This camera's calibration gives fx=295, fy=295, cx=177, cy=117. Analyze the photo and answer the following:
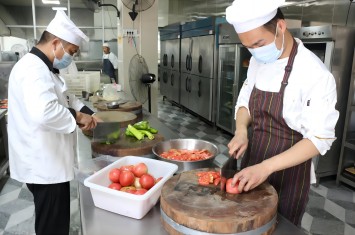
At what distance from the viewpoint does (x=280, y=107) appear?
1.31 m

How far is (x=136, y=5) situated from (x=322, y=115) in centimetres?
335

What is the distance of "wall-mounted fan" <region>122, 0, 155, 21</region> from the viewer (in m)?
3.84

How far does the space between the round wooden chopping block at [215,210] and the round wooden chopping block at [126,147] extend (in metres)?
0.57

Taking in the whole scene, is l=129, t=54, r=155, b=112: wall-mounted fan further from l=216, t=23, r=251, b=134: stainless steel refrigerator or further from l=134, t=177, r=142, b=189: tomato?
l=134, t=177, r=142, b=189: tomato

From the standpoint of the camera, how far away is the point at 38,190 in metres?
1.71

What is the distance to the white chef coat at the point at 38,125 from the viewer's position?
1.46 metres

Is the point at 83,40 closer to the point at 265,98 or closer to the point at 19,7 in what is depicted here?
the point at 265,98

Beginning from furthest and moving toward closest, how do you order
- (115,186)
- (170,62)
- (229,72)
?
(170,62), (229,72), (115,186)

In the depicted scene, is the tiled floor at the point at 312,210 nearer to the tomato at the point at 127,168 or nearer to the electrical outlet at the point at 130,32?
the tomato at the point at 127,168

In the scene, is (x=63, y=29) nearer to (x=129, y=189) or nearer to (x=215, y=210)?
(x=129, y=189)

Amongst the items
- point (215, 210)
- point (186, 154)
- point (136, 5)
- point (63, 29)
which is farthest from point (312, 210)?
point (136, 5)

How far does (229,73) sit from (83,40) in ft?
11.6

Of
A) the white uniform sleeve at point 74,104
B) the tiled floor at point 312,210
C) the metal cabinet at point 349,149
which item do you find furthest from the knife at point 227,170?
the metal cabinet at point 349,149

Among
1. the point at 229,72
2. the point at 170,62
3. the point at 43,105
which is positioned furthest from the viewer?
the point at 170,62
